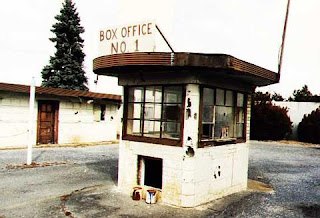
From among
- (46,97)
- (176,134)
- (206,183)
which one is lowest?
(206,183)

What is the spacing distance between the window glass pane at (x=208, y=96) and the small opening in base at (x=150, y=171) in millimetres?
1917

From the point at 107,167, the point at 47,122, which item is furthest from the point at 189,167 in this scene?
the point at 47,122

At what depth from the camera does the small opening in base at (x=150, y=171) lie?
805cm

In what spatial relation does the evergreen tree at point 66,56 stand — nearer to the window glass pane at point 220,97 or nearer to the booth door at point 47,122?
the booth door at point 47,122

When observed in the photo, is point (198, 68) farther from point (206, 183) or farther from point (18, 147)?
point (18, 147)

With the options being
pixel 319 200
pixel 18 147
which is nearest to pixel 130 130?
pixel 319 200

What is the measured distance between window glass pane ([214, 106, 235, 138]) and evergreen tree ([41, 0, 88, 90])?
27910 mm

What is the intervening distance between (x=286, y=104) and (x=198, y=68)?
26.4 meters

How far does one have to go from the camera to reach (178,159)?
23.4 feet

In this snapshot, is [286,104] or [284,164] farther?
[286,104]

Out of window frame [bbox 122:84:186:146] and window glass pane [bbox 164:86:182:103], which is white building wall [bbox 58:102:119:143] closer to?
window frame [bbox 122:84:186:146]

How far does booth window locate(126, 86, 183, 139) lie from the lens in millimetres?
7523

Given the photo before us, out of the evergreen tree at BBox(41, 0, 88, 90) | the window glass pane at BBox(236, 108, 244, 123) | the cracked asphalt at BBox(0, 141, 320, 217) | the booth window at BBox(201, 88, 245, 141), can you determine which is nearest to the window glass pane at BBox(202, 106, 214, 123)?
the booth window at BBox(201, 88, 245, 141)

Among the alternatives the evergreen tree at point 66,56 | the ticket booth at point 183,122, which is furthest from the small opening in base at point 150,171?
the evergreen tree at point 66,56
